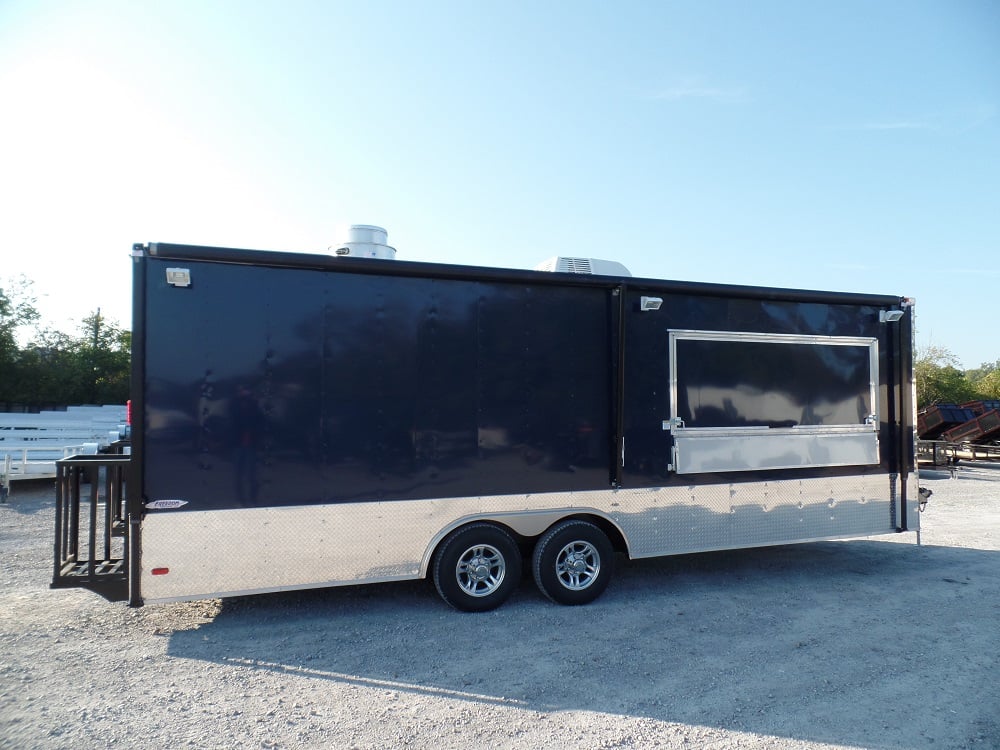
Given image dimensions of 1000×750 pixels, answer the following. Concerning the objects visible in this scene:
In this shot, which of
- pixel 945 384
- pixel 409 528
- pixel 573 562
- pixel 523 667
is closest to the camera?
pixel 523 667

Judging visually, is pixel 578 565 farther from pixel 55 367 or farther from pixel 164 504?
pixel 55 367

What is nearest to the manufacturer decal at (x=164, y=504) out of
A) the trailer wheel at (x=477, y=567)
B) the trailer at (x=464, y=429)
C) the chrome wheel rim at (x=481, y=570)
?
the trailer at (x=464, y=429)

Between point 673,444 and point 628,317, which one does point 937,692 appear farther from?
point 628,317

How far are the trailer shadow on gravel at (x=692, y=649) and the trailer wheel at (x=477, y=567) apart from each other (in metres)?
0.16

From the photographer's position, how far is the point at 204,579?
16.0 feet

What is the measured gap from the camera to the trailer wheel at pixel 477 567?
5441 mm

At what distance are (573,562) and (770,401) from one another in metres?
2.54

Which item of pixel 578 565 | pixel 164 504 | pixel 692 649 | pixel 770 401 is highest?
pixel 770 401

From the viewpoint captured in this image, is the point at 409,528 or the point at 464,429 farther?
the point at 464,429

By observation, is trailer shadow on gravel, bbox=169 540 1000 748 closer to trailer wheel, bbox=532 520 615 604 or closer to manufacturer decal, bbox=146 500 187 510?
trailer wheel, bbox=532 520 615 604

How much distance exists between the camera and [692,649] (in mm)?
4805

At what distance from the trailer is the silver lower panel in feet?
0.06

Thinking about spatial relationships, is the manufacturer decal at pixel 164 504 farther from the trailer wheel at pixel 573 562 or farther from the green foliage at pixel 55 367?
the green foliage at pixel 55 367

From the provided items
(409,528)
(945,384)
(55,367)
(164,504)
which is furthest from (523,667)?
(945,384)
